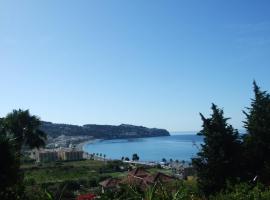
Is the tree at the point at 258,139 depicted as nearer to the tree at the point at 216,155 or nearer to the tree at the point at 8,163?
the tree at the point at 216,155

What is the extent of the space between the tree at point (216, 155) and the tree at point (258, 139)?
1151mm

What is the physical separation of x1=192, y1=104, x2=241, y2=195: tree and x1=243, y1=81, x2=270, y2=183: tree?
115 centimetres

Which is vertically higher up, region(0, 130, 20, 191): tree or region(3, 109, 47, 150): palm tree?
region(3, 109, 47, 150): palm tree

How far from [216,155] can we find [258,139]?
3908 mm

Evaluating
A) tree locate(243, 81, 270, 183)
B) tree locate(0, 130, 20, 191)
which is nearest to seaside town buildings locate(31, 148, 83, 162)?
tree locate(243, 81, 270, 183)

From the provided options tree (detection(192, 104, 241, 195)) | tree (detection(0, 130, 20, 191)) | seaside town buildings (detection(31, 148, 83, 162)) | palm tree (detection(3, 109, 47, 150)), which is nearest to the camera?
tree (detection(0, 130, 20, 191))

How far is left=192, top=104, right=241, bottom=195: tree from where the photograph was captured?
79.8ft

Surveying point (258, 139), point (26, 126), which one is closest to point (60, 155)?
point (26, 126)

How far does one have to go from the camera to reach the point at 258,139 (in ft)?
89.2

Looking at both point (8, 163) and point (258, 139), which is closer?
point (8, 163)

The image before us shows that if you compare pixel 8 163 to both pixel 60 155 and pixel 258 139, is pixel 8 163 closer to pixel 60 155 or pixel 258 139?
pixel 258 139

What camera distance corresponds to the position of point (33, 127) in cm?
5975

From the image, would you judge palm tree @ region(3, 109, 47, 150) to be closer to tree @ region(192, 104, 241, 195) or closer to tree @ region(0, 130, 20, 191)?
tree @ region(192, 104, 241, 195)

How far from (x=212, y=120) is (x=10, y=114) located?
129 feet
